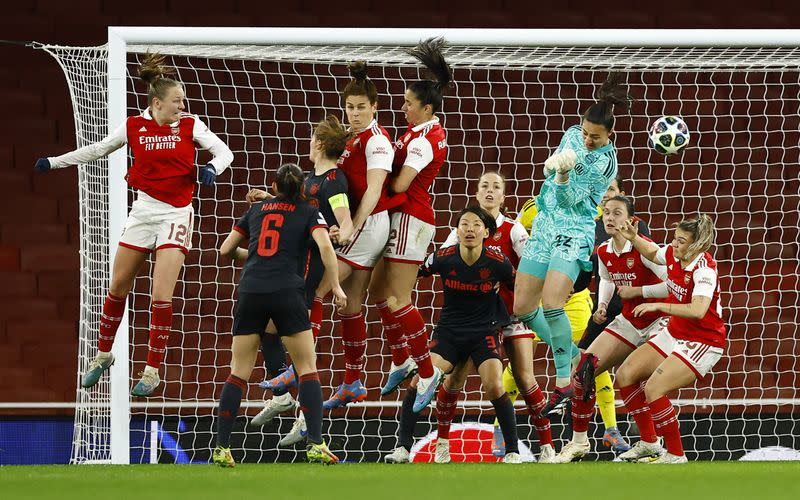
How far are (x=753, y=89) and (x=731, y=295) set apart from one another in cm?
202

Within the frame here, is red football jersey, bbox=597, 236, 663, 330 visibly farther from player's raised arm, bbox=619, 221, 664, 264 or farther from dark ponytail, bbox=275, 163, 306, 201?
dark ponytail, bbox=275, 163, 306, 201

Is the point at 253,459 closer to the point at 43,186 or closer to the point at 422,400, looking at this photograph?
the point at 422,400

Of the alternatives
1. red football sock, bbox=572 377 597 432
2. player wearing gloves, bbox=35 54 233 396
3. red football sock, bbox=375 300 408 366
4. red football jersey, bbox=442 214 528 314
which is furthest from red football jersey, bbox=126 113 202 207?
red football sock, bbox=572 377 597 432

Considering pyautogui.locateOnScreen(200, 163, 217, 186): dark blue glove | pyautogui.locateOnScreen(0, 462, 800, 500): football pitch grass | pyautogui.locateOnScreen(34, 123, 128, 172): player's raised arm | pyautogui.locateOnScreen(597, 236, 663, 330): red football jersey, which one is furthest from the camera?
pyautogui.locateOnScreen(597, 236, 663, 330): red football jersey

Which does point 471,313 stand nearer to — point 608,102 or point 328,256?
point 328,256

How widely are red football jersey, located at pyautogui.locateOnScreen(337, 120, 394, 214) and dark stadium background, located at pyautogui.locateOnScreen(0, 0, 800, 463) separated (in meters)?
4.10

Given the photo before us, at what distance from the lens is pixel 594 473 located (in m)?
5.59

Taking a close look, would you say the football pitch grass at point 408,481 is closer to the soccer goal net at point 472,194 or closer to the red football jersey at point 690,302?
the red football jersey at point 690,302

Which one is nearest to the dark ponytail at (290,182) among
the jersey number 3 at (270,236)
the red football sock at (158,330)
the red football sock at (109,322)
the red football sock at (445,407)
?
the jersey number 3 at (270,236)

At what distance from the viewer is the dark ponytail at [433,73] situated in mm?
6734

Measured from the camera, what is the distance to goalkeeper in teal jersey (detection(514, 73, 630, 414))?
6781 millimetres

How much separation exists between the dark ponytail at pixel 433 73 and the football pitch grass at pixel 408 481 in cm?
218

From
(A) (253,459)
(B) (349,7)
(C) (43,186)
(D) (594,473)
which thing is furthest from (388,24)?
(D) (594,473)

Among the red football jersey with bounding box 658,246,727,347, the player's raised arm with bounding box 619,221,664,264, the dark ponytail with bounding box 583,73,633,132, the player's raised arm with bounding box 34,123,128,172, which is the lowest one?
the red football jersey with bounding box 658,246,727,347
